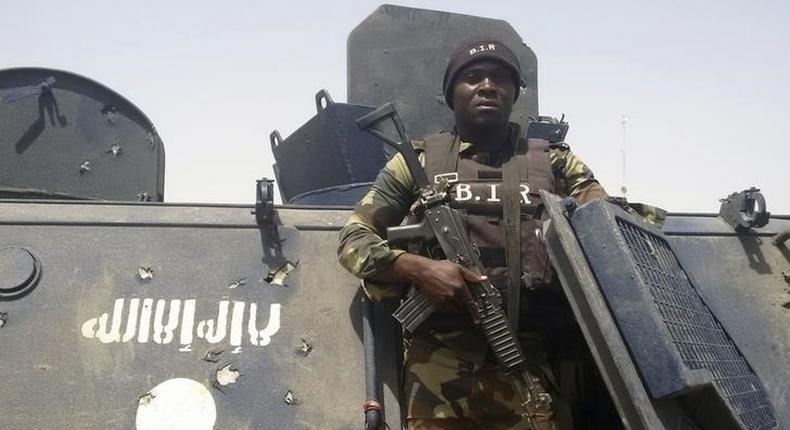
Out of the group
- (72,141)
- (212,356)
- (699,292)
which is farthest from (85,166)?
(699,292)

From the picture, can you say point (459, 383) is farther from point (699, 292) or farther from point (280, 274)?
point (699, 292)

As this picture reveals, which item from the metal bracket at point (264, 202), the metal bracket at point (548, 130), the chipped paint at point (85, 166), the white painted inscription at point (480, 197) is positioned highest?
the metal bracket at point (548, 130)

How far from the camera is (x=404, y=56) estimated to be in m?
4.36

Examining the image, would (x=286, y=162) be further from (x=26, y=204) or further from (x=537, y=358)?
(x=537, y=358)

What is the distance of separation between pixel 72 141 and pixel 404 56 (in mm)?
1670

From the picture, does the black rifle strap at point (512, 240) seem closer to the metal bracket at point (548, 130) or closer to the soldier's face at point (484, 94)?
the soldier's face at point (484, 94)

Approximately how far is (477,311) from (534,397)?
0.91 ft

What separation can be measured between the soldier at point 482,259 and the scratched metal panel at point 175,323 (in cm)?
19

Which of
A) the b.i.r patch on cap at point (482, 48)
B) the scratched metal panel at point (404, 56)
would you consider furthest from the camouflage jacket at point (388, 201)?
the scratched metal panel at point (404, 56)

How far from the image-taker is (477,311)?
238 cm

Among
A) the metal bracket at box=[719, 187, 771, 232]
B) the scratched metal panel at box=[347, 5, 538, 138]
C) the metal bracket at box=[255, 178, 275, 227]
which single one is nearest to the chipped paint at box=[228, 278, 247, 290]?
the metal bracket at box=[255, 178, 275, 227]

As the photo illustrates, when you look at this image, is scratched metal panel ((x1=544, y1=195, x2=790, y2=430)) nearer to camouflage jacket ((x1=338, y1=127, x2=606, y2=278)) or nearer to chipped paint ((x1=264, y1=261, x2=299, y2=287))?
camouflage jacket ((x1=338, y1=127, x2=606, y2=278))

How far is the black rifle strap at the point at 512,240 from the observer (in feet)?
8.00

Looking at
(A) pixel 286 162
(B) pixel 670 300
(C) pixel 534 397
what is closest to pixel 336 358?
(C) pixel 534 397
